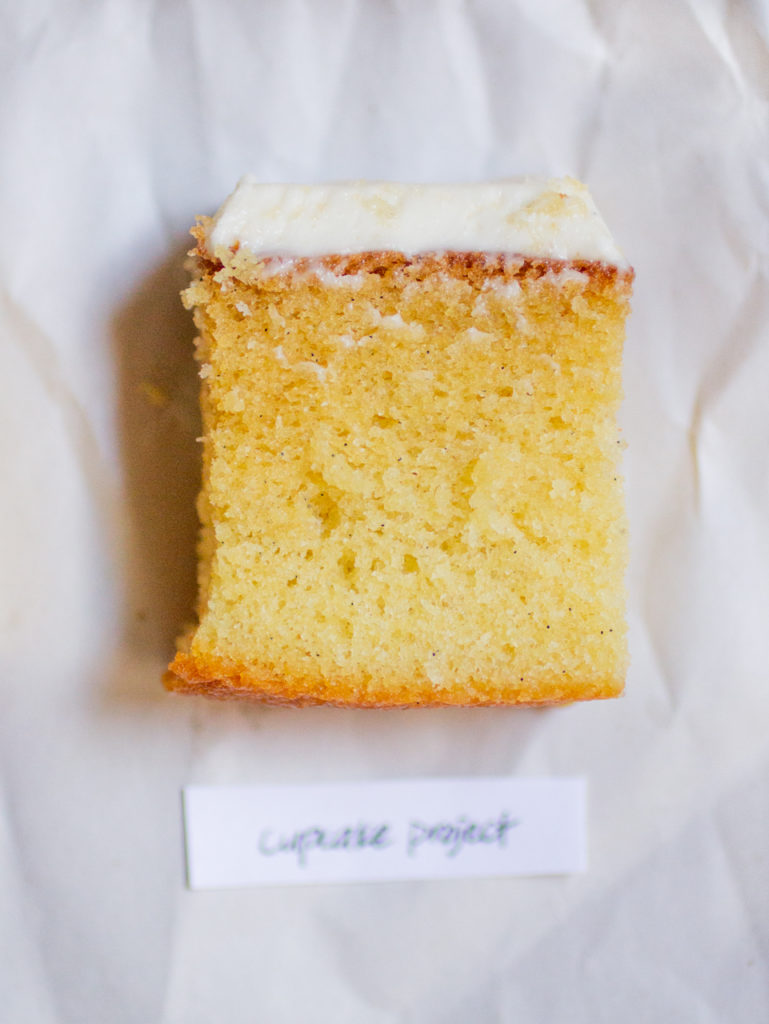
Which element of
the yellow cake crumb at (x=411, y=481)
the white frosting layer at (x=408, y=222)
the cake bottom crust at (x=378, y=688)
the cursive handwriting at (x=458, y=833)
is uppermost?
the white frosting layer at (x=408, y=222)

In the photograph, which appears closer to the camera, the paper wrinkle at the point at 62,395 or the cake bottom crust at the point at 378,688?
the cake bottom crust at the point at 378,688

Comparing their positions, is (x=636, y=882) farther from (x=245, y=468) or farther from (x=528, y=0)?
(x=528, y=0)

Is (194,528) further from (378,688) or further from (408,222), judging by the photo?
(408,222)

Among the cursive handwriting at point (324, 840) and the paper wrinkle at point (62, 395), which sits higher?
the paper wrinkle at point (62, 395)

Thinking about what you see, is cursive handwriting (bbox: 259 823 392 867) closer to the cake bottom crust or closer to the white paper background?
the white paper background

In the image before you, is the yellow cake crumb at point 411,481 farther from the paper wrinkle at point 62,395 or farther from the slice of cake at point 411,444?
the paper wrinkle at point 62,395

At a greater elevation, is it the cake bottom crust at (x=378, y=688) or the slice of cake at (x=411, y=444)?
the slice of cake at (x=411, y=444)

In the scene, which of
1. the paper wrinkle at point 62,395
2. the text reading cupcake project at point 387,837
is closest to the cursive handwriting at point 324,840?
the text reading cupcake project at point 387,837

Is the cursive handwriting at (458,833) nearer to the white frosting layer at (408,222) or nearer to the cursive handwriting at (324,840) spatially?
the cursive handwriting at (324,840)

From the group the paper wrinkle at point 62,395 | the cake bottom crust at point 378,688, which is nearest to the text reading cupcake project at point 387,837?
the cake bottom crust at point 378,688
